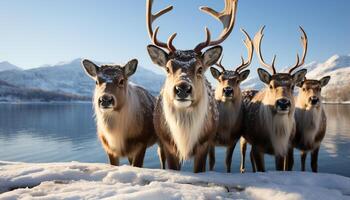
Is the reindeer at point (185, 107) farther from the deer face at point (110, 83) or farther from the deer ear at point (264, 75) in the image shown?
the deer ear at point (264, 75)

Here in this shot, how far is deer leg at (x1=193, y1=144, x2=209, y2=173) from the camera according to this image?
19.8 ft

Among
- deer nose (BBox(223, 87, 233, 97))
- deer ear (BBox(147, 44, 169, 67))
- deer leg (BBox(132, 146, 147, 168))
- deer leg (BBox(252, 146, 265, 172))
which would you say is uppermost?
deer ear (BBox(147, 44, 169, 67))

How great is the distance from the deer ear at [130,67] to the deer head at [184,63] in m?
0.72

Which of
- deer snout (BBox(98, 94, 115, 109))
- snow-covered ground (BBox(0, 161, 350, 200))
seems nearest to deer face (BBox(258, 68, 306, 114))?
snow-covered ground (BBox(0, 161, 350, 200))

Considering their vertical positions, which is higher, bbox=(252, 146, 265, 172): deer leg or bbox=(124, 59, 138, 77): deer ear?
bbox=(124, 59, 138, 77): deer ear

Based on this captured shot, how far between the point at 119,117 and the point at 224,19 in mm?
3717

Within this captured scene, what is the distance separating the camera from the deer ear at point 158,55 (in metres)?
6.38

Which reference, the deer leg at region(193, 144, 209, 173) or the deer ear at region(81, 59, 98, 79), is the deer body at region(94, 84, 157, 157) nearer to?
the deer ear at region(81, 59, 98, 79)

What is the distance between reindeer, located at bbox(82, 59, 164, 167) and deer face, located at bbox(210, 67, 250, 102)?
2974 mm

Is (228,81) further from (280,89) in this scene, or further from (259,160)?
(259,160)

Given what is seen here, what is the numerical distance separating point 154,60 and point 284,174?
11.1ft

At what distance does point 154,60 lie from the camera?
6.48m

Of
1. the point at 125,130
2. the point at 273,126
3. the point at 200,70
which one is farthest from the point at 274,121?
the point at 125,130

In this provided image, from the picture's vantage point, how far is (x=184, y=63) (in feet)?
19.6
